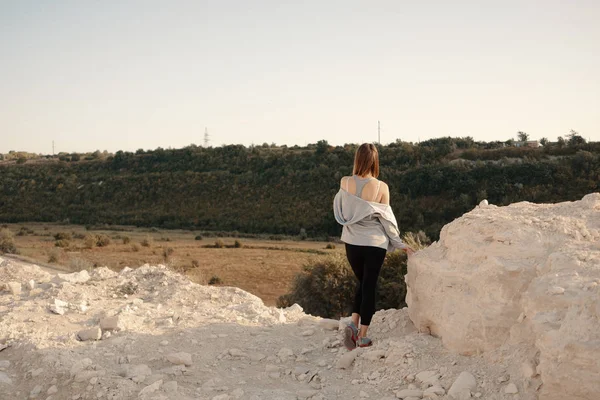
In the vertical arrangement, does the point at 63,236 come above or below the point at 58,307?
below

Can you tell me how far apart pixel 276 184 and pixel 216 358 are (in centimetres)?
3626

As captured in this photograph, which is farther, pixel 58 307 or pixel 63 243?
pixel 63 243

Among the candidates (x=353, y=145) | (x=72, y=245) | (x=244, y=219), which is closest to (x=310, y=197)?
(x=244, y=219)

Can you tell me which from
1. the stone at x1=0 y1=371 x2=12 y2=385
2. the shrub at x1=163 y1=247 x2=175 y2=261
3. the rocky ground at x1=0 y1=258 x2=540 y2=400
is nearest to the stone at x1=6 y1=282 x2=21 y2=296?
the rocky ground at x1=0 y1=258 x2=540 y2=400

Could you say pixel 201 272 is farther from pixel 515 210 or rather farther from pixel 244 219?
pixel 244 219

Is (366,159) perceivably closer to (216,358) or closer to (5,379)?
(216,358)

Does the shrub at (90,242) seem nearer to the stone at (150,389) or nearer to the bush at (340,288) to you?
the bush at (340,288)

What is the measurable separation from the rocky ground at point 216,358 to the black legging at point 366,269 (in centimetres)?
36

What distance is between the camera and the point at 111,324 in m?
6.20

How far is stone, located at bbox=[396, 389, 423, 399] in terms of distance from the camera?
4.59 meters

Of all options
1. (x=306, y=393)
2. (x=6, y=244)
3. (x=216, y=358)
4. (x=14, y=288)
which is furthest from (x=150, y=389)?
(x=6, y=244)

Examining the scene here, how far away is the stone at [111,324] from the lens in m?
6.18

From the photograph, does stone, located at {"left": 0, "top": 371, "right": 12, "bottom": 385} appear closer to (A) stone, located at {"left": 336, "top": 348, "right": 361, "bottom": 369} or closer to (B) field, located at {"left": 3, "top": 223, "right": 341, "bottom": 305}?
(A) stone, located at {"left": 336, "top": 348, "right": 361, "bottom": 369}

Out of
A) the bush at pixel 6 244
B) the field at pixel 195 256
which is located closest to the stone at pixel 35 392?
the field at pixel 195 256
